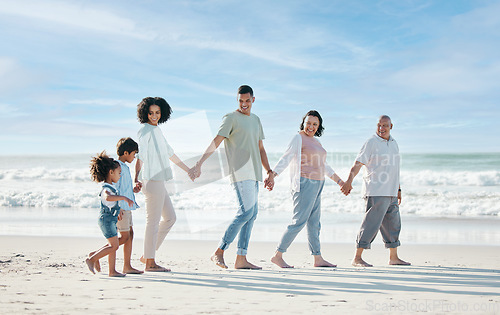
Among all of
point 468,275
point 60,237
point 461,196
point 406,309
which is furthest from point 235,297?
point 461,196

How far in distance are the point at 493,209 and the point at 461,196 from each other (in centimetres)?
303

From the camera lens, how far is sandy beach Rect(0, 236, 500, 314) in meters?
3.42

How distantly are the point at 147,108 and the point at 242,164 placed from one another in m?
1.05

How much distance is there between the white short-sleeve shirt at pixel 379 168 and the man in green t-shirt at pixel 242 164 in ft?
3.57

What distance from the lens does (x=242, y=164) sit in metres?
4.89

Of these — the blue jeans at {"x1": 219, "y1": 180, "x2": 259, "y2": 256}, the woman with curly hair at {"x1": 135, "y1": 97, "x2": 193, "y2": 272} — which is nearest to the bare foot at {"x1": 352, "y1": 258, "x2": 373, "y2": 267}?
the blue jeans at {"x1": 219, "y1": 180, "x2": 259, "y2": 256}

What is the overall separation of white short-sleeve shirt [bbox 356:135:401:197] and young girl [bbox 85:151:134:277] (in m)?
2.48

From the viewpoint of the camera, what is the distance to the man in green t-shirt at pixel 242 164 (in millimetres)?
4875

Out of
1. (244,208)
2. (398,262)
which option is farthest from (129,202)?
(398,262)

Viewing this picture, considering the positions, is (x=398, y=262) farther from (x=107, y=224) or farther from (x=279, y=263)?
(x=107, y=224)

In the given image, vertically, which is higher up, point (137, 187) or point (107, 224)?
point (137, 187)

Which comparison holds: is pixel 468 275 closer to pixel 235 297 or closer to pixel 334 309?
pixel 334 309

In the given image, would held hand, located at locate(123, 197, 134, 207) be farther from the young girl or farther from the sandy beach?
the sandy beach

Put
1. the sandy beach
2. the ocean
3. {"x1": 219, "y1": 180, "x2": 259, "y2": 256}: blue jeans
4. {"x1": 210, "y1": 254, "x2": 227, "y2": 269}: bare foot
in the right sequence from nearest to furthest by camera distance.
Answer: the sandy beach < {"x1": 219, "y1": 180, "x2": 259, "y2": 256}: blue jeans < {"x1": 210, "y1": 254, "x2": 227, "y2": 269}: bare foot < the ocean
